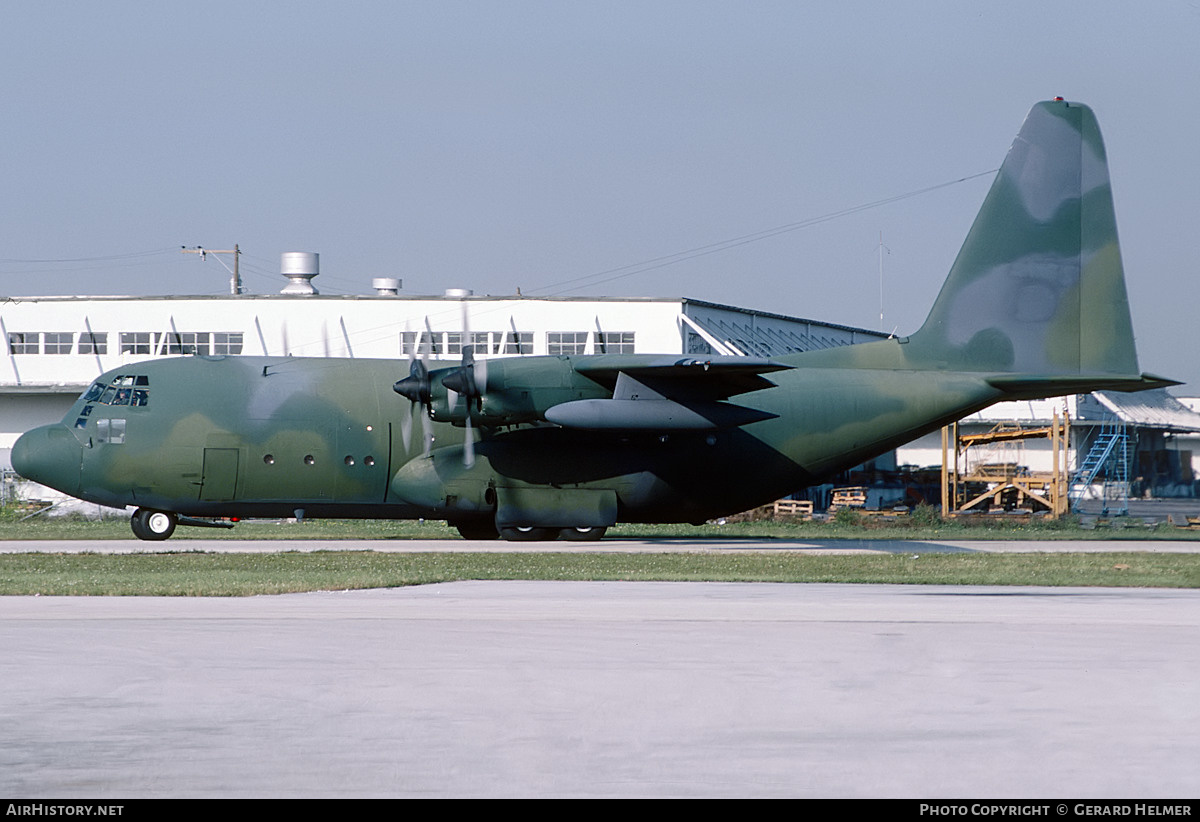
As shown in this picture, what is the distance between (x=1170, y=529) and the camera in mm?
42812

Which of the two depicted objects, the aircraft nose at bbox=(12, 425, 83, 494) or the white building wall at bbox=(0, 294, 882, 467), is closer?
the aircraft nose at bbox=(12, 425, 83, 494)

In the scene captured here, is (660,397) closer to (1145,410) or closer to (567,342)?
→ (567,342)

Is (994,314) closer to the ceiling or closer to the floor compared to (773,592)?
closer to the ceiling

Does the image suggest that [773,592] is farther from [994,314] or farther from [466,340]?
[994,314]

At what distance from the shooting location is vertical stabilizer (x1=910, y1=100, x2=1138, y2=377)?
32.7 m

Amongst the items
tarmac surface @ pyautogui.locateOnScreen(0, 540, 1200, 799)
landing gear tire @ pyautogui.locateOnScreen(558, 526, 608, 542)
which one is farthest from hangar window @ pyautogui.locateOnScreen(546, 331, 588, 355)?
tarmac surface @ pyautogui.locateOnScreen(0, 540, 1200, 799)

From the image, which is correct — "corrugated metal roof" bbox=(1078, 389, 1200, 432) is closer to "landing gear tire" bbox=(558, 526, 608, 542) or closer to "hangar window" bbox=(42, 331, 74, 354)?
"landing gear tire" bbox=(558, 526, 608, 542)

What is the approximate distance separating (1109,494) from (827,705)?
240 feet

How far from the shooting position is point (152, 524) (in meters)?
33.2

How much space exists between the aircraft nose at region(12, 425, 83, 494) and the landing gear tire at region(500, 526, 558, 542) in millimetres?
10459

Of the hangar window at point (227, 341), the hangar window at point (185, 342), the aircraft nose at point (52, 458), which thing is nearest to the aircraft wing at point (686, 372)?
the aircraft nose at point (52, 458)

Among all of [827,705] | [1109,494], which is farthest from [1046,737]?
[1109,494]

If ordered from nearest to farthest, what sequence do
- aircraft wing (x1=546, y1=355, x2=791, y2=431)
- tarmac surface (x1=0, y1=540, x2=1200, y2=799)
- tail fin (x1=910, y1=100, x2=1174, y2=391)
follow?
tarmac surface (x1=0, y1=540, x2=1200, y2=799) < aircraft wing (x1=546, y1=355, x2=791, y2=431) < tail fin (x1=910, y1=100, x2=1174, y2=391)

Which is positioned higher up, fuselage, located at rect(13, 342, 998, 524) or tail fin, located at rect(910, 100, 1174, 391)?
tail fin, located at rect(910, 100, 1174, 391)
